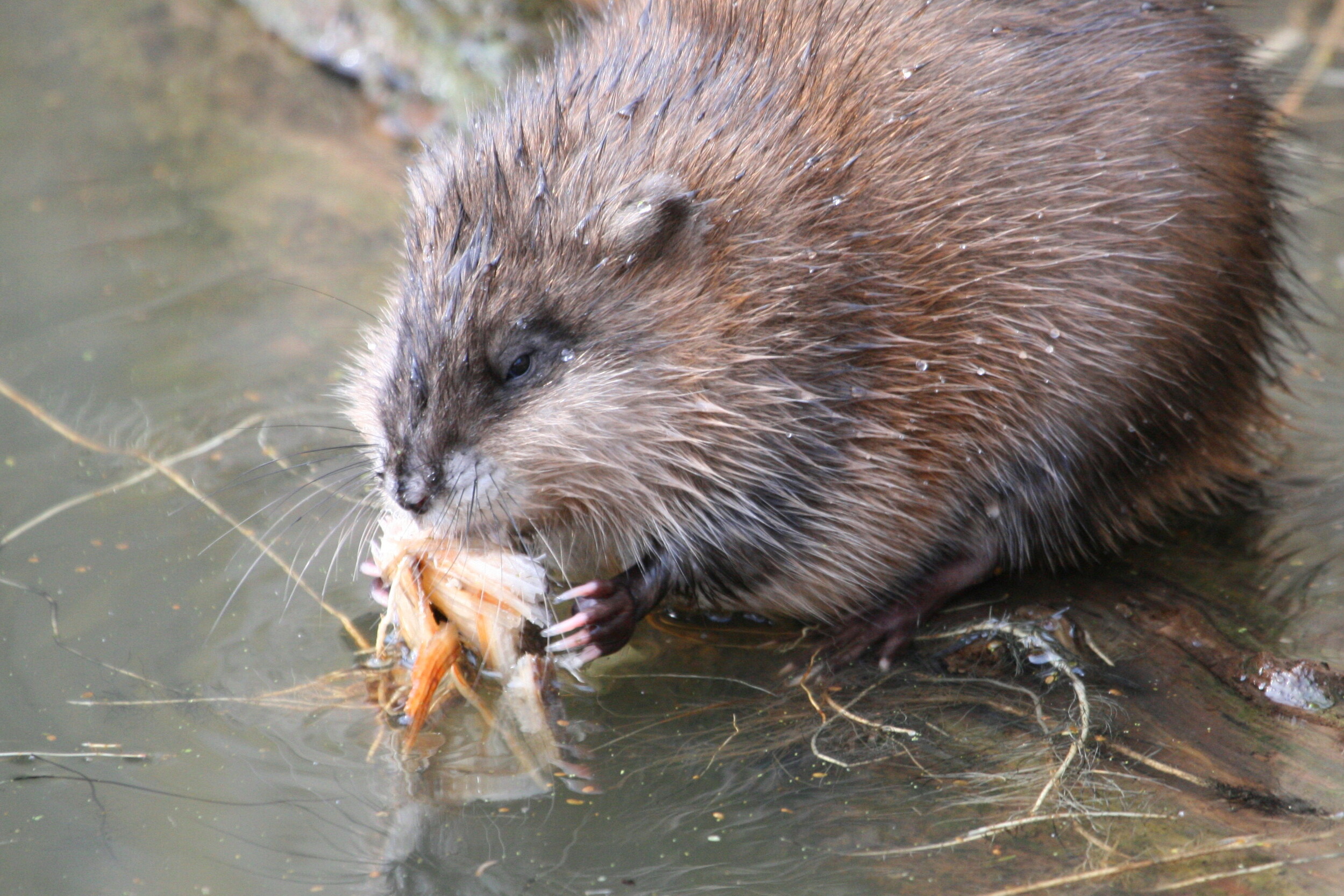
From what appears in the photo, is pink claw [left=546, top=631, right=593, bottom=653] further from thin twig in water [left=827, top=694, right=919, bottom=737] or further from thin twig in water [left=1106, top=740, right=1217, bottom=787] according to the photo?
thin twig in water [left=1106, top=740, right=1217, bottom=787]

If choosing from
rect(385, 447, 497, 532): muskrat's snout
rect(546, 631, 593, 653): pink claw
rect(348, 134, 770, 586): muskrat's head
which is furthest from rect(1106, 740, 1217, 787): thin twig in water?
rect(385, 447, 497, 532): muskrat's snout

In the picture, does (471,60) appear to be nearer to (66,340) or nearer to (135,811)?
(66,340)

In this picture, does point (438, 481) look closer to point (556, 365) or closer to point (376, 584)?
point (556, 365)

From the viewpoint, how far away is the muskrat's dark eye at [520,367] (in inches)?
108

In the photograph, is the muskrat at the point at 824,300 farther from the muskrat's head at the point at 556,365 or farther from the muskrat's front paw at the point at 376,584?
the muskrat's front paw at the point at 376,584

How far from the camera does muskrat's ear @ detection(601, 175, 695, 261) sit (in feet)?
9.02

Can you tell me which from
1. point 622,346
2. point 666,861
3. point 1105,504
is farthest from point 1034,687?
point 622,346

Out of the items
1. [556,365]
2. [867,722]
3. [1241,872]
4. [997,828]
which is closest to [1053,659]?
[867,722]

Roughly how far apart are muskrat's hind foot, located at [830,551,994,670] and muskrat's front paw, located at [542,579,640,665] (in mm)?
496

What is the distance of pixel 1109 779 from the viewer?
2.68m

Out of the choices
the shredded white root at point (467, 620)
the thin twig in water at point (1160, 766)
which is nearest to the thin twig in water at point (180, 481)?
the shredded white root at point (467, 620)

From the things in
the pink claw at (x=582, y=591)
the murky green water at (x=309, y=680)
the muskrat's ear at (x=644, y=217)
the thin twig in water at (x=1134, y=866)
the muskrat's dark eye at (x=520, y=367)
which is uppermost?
the muskrat's ear at (x=644, y=217)

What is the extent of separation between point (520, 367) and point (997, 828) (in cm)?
126

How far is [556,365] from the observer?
2.77 metres
